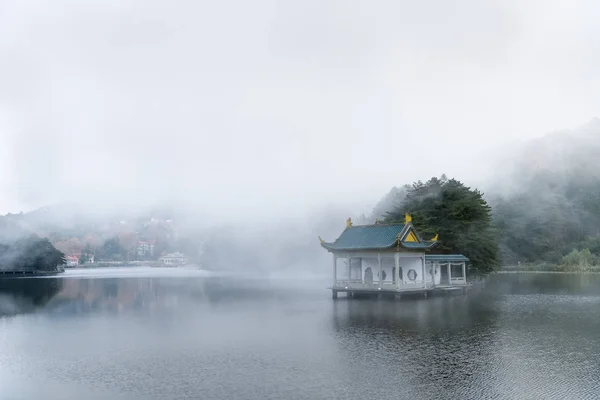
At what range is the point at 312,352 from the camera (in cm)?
2039

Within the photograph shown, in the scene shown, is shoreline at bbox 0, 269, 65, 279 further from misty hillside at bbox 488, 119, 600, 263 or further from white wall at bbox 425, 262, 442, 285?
misty hillside at bbox 488, 119, 600, 263

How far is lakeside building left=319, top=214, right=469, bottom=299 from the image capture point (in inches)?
1598

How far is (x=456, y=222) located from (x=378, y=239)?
12050 millimetres

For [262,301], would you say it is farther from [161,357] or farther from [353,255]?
[161,357]

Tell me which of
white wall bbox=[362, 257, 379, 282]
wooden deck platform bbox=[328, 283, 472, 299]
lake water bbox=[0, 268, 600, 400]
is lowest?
lake water bbox=[0, 268, 600, 400]

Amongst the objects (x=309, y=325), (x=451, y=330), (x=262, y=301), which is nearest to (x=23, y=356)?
(x=309, y=325)

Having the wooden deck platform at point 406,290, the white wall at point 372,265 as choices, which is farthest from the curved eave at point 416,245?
the white wall at point 372,265

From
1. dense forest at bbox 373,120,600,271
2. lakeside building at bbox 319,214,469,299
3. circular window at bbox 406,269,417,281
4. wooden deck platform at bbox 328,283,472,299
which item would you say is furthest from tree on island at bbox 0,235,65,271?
circular window at bbox 406,269,417,281

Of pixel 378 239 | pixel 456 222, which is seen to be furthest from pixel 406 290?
pixel 456 222

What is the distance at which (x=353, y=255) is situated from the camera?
4362 centimetres

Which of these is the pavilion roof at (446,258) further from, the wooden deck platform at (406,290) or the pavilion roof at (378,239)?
the pavilion roof at (378,239)

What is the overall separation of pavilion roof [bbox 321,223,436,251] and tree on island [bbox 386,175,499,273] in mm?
7780

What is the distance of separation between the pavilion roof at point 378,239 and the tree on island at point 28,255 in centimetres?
8751

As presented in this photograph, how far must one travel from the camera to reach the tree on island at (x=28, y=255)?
105875 millimetres
